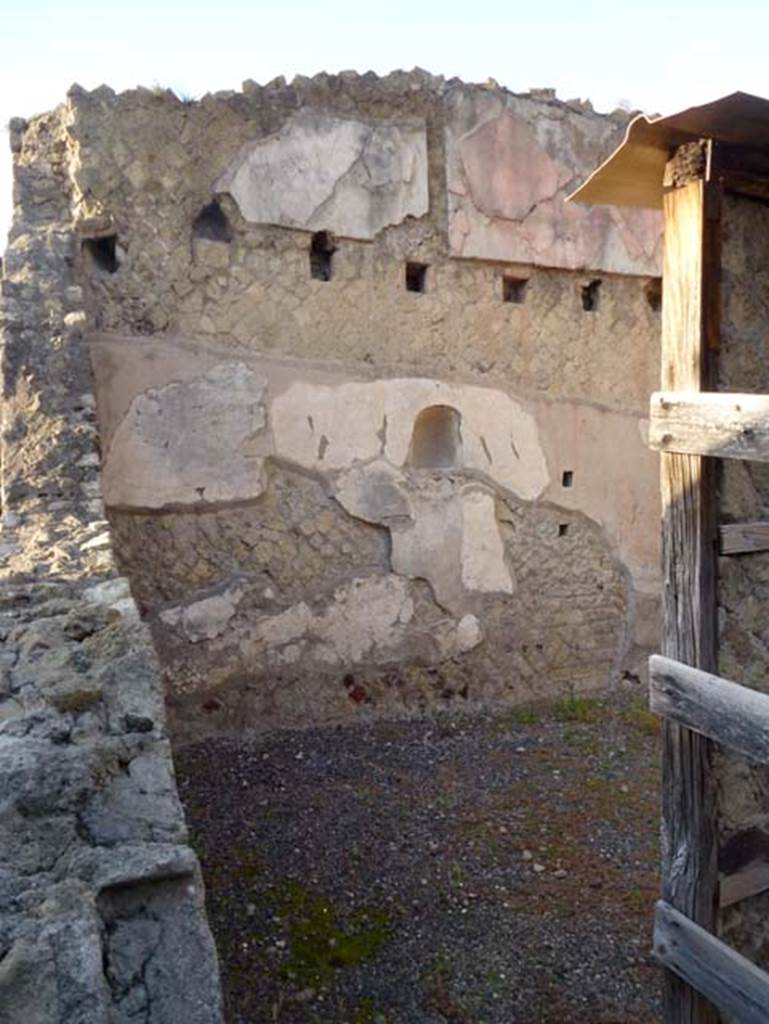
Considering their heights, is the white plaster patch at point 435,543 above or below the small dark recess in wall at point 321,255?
below

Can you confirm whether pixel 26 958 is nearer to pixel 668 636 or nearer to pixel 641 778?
pixel 668 636

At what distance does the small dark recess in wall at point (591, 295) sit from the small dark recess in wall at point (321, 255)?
1514 millimetres

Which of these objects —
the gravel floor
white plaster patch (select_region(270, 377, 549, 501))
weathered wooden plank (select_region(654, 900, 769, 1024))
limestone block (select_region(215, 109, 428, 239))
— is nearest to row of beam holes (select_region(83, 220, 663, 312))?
limestone block (select_region(215, 109, 428, 239))

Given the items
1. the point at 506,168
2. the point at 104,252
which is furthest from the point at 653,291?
the point at 104,252

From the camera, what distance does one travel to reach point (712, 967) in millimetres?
A: 2395

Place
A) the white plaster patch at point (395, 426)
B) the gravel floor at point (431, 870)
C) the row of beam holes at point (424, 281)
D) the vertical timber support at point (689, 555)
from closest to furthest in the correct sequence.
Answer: the vertical timber support at point (689, 555) → the gravel floor at point (431, 870) → the white plaster patch at point (395, 426) → the row of beam holes at point (424, 281)

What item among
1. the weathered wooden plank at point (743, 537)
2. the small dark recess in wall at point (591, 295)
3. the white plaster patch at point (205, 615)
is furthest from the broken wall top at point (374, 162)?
the weathered wooden plank at point (743, 537)

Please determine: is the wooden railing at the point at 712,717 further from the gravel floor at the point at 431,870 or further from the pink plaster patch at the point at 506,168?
the pink plaster patch at the point at 506,168

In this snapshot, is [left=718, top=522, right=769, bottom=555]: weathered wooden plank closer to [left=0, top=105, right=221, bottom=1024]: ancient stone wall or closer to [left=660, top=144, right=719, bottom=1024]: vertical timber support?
[left=660, top=144, right=719, bottom=1024]: vertical timber support

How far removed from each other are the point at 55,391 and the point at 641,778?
3.10 metres

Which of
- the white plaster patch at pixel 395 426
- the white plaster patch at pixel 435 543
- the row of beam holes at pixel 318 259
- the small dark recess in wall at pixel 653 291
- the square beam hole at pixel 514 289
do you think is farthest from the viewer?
the small dark recess in wall at pixel 653 291

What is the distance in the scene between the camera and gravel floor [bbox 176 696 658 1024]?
2934 millimetres

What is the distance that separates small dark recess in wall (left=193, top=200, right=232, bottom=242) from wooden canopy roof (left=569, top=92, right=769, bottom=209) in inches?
93.2

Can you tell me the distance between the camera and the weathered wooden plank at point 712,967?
2.25 m
